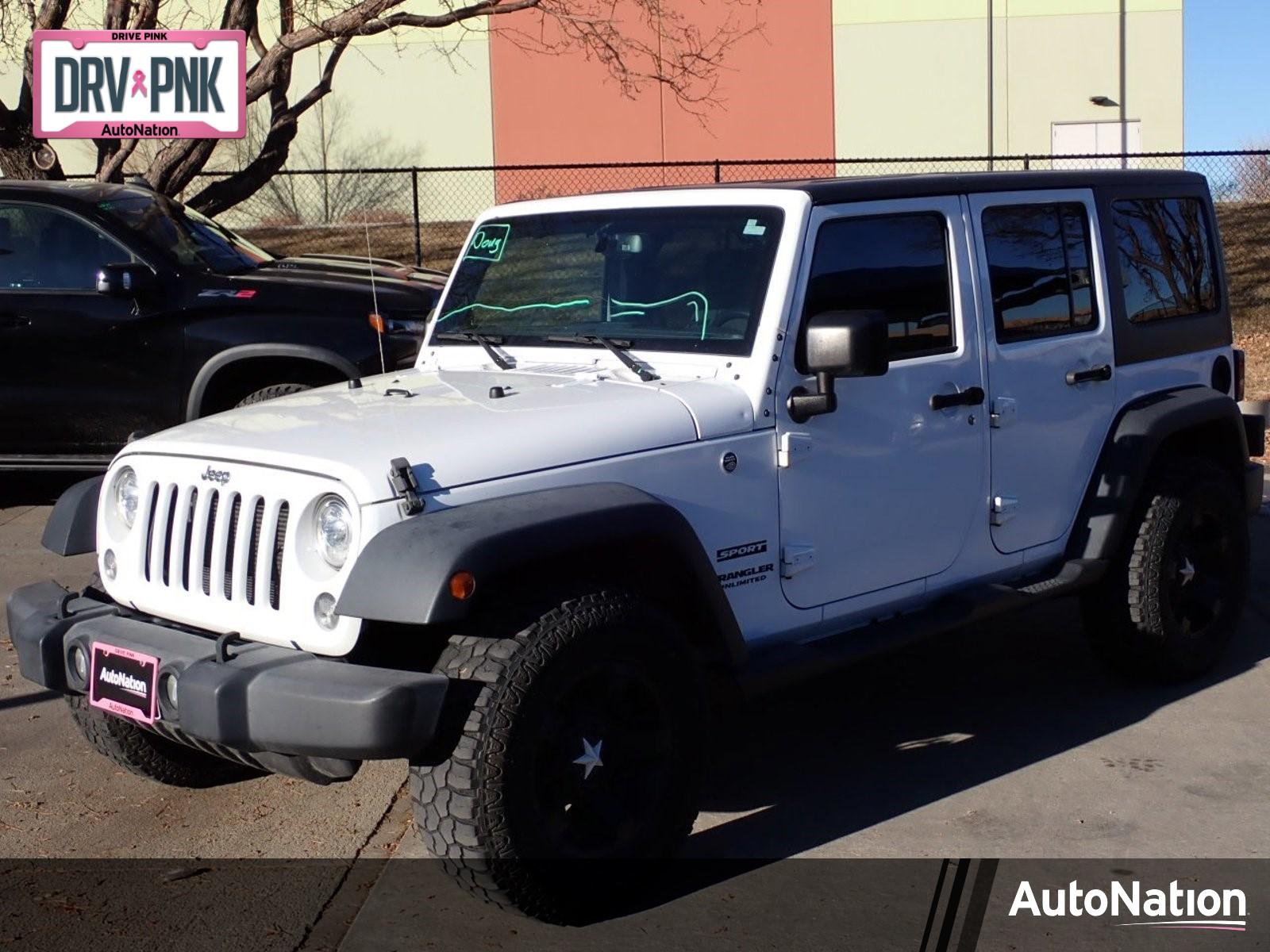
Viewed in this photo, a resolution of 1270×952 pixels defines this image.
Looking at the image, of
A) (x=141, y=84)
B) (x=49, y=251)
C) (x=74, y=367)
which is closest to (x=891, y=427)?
(x=74, y=367)

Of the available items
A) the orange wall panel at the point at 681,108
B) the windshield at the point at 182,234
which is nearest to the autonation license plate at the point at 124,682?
the windshield at the point at 182,234

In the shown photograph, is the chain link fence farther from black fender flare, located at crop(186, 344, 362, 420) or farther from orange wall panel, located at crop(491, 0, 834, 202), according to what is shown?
black fender flare, located at crop(186, 344, 362, 420)

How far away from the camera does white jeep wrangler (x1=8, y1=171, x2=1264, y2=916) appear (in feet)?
11.8

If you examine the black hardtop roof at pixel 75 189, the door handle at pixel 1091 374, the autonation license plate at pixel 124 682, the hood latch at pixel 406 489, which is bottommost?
the autonation license plate at pixel 124 682

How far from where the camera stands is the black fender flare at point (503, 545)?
342 cm

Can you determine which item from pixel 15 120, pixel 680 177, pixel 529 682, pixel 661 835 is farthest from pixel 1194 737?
pixel 680 177

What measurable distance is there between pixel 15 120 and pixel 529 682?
35.5ft

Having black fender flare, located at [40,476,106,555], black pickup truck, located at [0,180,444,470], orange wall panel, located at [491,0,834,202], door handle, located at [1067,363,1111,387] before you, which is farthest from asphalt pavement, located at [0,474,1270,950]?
orange wall panel, located at [491,0,834,202]

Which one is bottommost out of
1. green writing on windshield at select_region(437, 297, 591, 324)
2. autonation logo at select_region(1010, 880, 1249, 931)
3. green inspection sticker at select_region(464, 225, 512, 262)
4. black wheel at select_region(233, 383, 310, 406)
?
autonation logo at select_region(1010, 880, 1249, 931)

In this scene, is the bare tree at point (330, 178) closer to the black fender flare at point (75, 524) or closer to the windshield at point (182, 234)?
the windshield at point (182, 234)

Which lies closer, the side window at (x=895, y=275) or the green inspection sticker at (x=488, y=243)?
the side window at (x=895, y=275)

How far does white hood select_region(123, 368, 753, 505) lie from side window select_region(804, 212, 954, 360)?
0.55 m

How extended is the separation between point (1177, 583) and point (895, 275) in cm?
178

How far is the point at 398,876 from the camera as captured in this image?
4.21m
